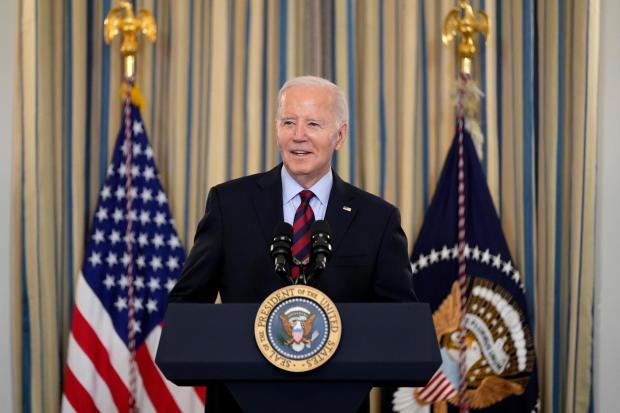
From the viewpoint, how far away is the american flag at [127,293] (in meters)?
4.52

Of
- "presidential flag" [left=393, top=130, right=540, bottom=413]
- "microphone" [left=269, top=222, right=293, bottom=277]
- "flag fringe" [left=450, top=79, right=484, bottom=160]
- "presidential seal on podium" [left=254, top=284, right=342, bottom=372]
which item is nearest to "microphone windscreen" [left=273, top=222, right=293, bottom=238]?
"microphone" [left=269, top=222, right=293, bottom=277]

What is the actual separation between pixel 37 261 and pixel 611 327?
2815 millimetres

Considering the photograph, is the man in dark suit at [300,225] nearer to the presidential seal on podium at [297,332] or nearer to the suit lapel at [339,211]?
the suit lapel at [339,211]

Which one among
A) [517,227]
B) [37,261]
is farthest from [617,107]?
[37,261]

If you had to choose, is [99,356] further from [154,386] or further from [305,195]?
[305,195]

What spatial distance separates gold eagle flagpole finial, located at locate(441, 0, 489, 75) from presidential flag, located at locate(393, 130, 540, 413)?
40 centimetres

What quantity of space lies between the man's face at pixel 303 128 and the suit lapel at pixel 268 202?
0.07m

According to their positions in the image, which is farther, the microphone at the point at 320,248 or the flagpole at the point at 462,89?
the flagpole at the point at 462,89

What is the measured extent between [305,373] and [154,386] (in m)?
2.72

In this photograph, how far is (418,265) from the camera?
15.1ft

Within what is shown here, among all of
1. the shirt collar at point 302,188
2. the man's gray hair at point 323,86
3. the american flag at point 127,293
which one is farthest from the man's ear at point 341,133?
the american flag at point 127,293

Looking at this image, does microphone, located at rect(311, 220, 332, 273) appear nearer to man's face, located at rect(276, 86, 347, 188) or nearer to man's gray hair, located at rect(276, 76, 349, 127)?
man's face, located at rect(276, 86, 347, 188)

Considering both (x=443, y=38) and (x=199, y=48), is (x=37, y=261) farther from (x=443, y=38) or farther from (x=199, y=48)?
(x=443, y=38)

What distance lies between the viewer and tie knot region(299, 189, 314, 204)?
262cm
